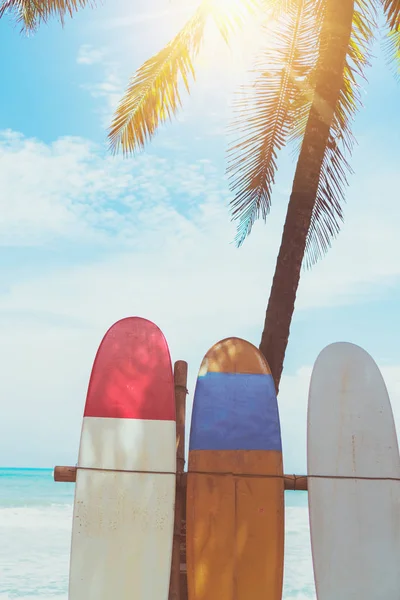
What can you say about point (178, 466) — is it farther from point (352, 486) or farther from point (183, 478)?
point (352, 486)

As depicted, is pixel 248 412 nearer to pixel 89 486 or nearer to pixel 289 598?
pixel 89 486

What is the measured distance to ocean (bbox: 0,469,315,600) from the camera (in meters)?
12.1

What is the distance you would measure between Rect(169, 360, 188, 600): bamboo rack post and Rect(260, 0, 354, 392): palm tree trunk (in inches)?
34.7

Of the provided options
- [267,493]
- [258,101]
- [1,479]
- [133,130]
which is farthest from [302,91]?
[1,479]

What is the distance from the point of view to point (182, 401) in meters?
4.05

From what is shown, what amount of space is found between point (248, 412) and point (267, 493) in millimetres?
417

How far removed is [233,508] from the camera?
3.73 m

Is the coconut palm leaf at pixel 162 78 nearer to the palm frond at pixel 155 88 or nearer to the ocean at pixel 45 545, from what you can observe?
the palm frond at pixel 155 88

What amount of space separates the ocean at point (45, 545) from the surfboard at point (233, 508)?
843cm

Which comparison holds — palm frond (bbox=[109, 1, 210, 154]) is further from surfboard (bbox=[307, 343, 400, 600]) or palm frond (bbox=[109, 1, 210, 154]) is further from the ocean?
the ocean

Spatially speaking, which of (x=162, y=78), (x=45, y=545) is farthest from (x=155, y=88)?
(x=45, y=545)

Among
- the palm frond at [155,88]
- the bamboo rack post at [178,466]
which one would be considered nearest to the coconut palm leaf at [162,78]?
the palm frond at [155,88]

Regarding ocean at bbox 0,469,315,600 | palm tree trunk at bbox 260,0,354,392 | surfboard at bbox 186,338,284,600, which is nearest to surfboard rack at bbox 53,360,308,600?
surfboard at bbox 186,338,284,600

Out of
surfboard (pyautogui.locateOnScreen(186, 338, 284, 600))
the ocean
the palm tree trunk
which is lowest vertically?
the ocean
